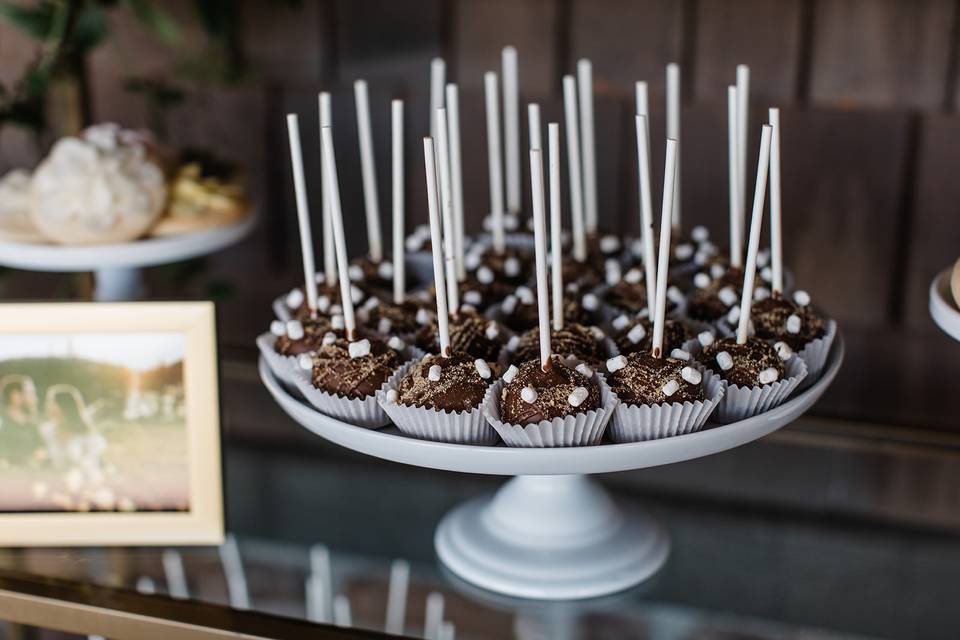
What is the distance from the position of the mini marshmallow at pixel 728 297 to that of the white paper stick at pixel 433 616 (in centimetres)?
33

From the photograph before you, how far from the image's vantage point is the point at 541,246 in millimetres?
744

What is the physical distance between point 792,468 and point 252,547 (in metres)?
0.50

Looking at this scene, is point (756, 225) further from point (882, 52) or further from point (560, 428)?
point (882, 52)

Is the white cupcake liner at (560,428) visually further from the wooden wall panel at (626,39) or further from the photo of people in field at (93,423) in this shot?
the wooden wall panel at (626,39)

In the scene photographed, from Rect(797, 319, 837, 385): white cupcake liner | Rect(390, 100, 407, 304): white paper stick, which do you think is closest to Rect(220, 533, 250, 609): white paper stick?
Rect(390, 100, 407, 304): white paper stick

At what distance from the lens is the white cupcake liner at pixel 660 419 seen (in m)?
0.76

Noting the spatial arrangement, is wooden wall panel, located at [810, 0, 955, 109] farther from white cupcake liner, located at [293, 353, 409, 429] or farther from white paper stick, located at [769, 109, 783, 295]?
white cupcake liner, located at [293, 353, 409, 429]

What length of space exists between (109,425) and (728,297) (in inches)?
20.1

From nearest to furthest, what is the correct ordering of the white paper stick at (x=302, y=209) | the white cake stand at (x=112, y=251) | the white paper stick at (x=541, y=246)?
the white paper stick at (x=541, y=246), the white paper stick at (x=302, y=209), the white cake stand at (x=112, y=251)

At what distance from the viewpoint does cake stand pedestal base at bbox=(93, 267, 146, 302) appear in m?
1.22

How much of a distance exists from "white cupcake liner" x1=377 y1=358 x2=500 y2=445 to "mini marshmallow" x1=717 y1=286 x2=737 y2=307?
0.81 ft

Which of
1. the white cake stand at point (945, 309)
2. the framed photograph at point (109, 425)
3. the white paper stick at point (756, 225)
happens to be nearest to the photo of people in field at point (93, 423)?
the framed photograph at point (109, 425)

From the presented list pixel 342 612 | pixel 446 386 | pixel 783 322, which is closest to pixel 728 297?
pixel 783 322

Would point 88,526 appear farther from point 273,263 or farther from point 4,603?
point 273,263
